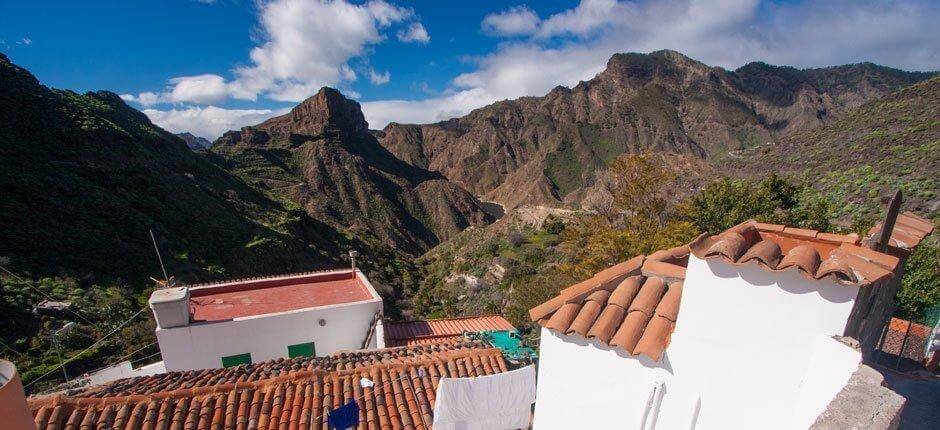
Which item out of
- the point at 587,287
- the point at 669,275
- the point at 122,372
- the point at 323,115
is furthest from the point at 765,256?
the point at 323,115

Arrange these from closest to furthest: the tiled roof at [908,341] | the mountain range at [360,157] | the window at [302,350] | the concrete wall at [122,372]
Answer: the tiled roof at [908,341]
the concrete wall at [122,372]
the window at [302,350]
the mountain range at [360,157]

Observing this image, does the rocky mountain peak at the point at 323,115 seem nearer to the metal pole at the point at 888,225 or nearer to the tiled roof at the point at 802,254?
the tiled roof at the point at 802,254

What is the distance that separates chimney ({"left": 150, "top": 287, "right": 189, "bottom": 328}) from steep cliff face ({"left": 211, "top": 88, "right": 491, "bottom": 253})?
178 feet

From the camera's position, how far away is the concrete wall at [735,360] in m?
2.63

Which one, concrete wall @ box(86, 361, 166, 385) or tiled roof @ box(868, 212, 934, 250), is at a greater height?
tiled roof @ box(868, 212, 934, 250)

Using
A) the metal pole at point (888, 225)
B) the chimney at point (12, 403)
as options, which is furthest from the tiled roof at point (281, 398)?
the metal pole at point (888, 225)

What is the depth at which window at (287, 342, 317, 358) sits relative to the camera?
35.2ft

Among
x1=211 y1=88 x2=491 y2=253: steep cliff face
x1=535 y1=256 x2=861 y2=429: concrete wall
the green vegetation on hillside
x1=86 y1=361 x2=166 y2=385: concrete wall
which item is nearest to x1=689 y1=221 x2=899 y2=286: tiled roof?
x1=535 y1=256 x2=861 y2=429: concrete wall

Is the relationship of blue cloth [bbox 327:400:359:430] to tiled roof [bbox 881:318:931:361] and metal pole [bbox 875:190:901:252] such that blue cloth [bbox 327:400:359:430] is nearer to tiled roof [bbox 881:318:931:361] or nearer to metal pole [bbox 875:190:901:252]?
metal pole [bbox 875:190:901:252]

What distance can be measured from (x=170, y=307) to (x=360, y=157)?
90.4 metres

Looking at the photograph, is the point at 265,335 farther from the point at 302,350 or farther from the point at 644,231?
the point at 644,231

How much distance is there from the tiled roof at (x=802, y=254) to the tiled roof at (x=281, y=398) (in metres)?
5.06

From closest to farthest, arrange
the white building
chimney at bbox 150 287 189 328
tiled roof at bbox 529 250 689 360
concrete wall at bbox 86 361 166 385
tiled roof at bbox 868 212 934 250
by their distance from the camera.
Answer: tiled roof at bbox 529 250 689 360
tiled roof at bbox 868 212 934 250
chimney at bbox 150 287 189 328
the white building
concrete wall at bbox 86 361 166 385

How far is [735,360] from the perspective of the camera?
2990 mm
